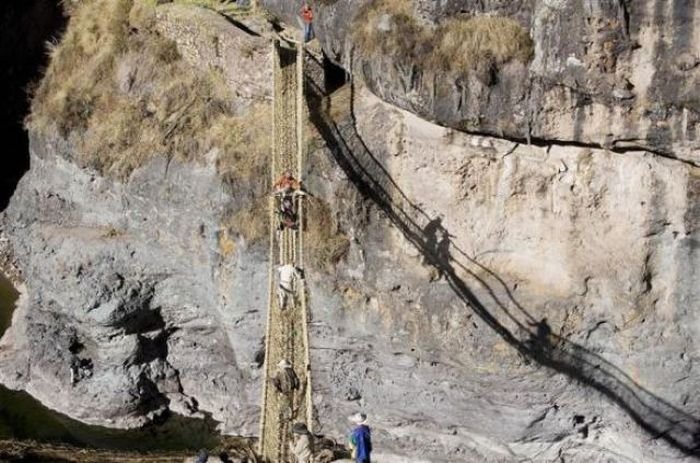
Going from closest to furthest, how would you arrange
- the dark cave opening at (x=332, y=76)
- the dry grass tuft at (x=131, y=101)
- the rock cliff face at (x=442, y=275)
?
the rock cliff face at (x=442, y=275) → the dark cave opening at (x=332, y=76) → the dry grass tuft at (x=131, y=101)

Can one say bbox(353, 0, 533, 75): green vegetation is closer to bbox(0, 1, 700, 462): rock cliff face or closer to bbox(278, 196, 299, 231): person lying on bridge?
bbox(0, 1, 700, 462): rock cliff face

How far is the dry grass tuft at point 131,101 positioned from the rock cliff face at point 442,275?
46 cm

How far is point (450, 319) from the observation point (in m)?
14.6

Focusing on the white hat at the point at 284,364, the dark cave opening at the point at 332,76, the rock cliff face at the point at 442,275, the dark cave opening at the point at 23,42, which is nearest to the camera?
the white hat at the point at 284,364

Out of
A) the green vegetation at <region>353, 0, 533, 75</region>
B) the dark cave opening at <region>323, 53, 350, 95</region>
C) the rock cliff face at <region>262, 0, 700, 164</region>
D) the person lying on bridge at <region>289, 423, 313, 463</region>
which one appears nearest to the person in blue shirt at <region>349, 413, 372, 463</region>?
the person lying on bridge at <region>289, 423, 313, 463</region>

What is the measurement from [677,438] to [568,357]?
219 centimetres

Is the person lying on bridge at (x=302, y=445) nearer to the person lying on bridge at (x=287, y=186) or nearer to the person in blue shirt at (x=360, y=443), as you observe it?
the person in blue shirt at (x=360, y=443)

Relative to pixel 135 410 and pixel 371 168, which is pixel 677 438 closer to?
pixel 371 168

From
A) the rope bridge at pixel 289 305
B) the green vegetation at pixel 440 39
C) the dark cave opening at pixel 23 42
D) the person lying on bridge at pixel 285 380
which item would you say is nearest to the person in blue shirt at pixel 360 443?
the rope bridge at pixel 289 305

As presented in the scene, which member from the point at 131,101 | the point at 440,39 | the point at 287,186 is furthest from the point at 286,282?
the point at 131,101

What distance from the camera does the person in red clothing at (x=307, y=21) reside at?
15.6 meters

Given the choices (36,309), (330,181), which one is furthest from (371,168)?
(36,309)

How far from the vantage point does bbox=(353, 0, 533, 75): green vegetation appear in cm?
1291

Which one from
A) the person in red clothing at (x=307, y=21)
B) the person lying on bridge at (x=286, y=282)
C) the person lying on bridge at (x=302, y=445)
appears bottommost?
the person lying on bridge at (x=302, y=445)
